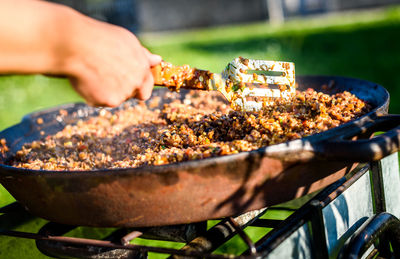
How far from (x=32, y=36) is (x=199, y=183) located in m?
0.68

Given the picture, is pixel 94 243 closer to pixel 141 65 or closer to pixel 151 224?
pixel 151 224

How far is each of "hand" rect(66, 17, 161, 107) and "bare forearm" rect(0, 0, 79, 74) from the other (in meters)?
0.04

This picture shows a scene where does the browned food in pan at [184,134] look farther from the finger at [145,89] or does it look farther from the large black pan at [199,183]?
the finger at [145,89]

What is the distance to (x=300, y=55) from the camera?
27.7 ft

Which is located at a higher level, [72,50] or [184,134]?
[72,50]

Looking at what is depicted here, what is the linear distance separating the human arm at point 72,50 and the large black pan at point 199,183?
0.29 metres

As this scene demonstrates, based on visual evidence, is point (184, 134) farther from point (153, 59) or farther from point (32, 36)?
point (32, 36)

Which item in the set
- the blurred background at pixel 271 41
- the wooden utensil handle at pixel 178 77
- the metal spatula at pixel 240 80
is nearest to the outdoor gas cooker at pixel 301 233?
the metal spatula at pixel 240 80

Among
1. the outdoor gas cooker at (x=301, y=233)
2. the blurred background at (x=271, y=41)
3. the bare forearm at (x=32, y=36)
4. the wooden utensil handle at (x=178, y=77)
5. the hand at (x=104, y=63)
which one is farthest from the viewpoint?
the blurred background at (x=271, y=41)

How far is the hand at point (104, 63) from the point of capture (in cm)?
126

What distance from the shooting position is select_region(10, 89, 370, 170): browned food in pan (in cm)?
159

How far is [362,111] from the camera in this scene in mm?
1916

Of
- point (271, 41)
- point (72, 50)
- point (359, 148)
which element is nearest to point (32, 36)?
point (72, 50)

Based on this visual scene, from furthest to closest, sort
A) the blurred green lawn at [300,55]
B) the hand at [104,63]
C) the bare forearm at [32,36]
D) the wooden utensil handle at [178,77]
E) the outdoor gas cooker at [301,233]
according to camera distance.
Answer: the blurred green lawn at [300,55], the wooden utensil handle at [178,77], the outdoor gas cooker at [301,233], the hand at [104,63], the bare forearm at [32,36]
